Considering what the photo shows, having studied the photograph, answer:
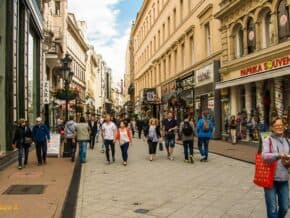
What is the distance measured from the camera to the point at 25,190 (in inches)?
349

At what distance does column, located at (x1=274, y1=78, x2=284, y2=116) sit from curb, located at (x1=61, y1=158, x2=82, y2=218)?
9.49 m

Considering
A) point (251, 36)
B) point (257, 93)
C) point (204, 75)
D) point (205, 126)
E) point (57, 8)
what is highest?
point (57, 8)

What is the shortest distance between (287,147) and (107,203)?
148 inches

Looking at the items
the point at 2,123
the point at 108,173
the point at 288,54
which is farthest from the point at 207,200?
the point at 288,54

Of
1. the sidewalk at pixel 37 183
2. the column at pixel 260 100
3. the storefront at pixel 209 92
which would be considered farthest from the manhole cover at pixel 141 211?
the storefront at pixel 209 92

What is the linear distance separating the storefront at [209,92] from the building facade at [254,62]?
26.2 inches

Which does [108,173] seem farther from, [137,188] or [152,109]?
[152,109]

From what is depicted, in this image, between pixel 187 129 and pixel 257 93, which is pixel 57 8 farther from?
pixel 187 129

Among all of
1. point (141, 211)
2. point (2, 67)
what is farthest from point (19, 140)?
point (141, 211)

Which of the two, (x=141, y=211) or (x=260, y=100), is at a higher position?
(x=260, y=100)

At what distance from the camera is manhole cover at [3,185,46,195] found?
28.0 ft

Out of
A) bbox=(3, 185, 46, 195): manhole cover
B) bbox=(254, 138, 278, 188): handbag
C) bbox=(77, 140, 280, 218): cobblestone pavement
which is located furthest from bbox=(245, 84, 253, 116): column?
bbox=(254, 138, 278, 188): handbag

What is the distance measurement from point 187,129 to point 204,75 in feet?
42.1

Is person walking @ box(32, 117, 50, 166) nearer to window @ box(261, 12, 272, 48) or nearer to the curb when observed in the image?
the curb
